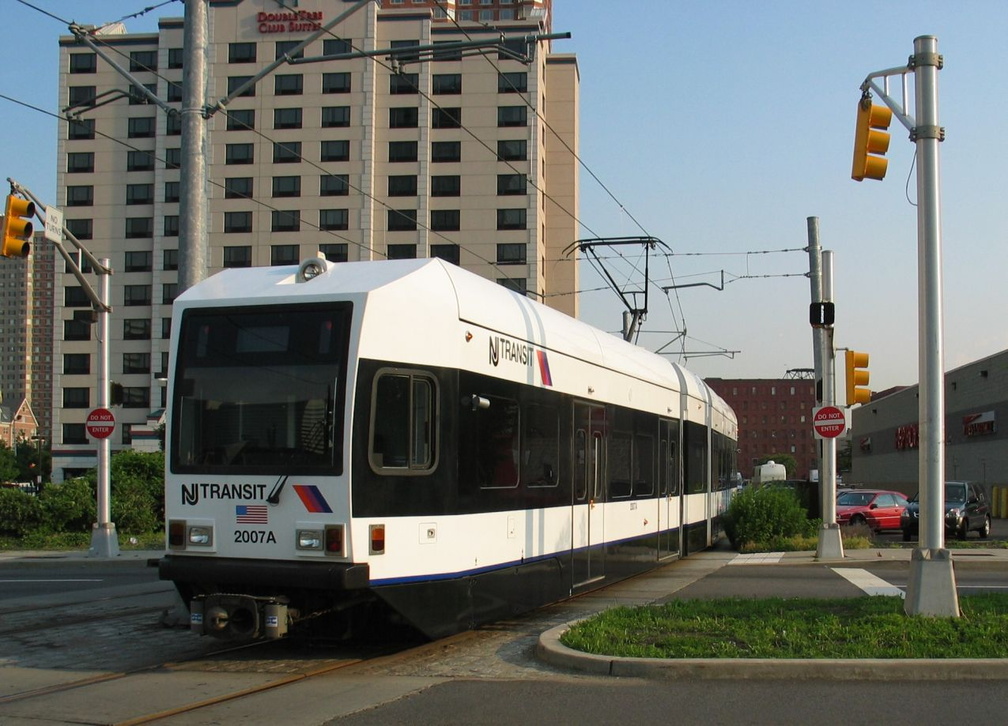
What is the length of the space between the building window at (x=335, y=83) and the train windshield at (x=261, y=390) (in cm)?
6949

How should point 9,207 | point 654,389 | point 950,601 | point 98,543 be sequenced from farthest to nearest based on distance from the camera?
point 98,543, point 654,389, point 9,207, point 950,601

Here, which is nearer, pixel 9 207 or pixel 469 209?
pixel 9 207

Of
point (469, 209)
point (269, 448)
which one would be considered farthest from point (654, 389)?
point (469, 209)

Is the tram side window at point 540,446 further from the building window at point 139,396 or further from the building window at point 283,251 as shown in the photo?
the building window at point 139,396

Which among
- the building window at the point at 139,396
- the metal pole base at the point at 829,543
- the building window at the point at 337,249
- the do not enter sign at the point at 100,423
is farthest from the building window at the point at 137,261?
the metal pole base at the point at 829,543

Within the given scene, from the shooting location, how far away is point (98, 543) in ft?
74.0

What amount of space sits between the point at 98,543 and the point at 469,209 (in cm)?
5550

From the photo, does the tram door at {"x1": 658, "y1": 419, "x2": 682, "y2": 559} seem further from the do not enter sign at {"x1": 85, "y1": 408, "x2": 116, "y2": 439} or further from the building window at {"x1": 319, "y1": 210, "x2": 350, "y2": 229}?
the building window at {"x1": 319, "y1": 210, "x2": 350, "y2": 229}

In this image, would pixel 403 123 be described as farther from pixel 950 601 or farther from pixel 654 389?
pixel 950 601

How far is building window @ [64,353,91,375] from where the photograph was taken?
81250 mm

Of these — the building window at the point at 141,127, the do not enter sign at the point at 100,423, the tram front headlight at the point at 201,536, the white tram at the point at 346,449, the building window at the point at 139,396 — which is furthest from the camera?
the building window at the point at 139,396

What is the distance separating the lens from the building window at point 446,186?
251 ft

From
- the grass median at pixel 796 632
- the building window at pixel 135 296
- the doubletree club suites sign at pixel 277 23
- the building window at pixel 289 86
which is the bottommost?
the grass median at pixel 796 632

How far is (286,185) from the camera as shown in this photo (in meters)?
76.1
